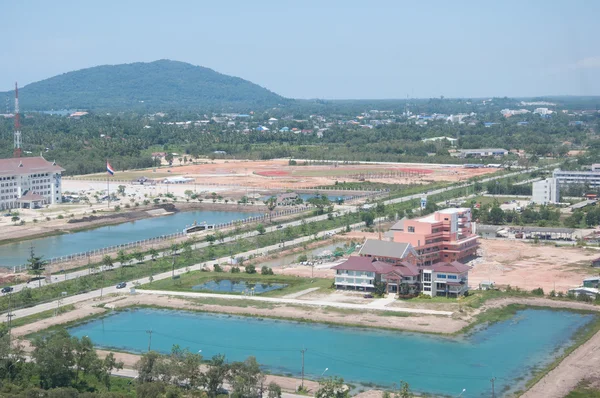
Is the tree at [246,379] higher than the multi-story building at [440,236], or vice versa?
the multi-story building at [440,236]

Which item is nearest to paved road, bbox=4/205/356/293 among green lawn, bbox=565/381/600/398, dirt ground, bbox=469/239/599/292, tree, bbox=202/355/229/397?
dirt ground, bbox=469/239/599/292

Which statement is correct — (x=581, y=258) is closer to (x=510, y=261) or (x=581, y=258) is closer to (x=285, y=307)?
(x=510, y=261)

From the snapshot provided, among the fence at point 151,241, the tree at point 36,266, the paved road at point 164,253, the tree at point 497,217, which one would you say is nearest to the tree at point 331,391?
the paved road at point 164,253

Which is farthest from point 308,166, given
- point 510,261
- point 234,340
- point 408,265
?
point 234,340

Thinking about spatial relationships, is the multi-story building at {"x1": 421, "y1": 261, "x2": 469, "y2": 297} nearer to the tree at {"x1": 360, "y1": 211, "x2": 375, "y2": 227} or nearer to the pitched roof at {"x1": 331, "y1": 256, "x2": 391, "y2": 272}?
the pitched roof at {"x1": 331, "y1": 256, "x2": 391, "y2": 272}

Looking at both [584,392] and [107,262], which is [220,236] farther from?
[584,392]

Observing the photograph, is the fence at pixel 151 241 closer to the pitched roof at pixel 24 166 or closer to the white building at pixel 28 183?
the white building at pixel 28 183
